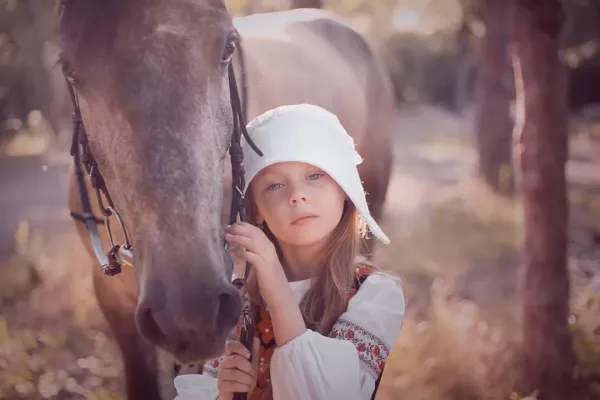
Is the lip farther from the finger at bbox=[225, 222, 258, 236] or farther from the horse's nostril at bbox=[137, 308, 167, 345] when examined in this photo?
the horse's nostril at bbox=[137, 308, 167, 345]

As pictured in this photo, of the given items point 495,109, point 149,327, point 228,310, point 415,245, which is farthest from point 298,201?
point 495,109

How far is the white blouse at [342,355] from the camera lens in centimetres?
123

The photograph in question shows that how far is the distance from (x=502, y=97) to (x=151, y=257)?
6047 mm

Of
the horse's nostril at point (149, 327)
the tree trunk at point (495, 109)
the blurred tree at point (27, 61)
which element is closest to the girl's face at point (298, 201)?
the horse's nostril at point (149, 327)

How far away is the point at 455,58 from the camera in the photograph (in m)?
14.8

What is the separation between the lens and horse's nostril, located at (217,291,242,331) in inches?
43.3

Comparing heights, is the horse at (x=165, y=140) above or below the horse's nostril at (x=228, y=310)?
above

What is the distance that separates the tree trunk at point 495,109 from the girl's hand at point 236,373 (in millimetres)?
5583

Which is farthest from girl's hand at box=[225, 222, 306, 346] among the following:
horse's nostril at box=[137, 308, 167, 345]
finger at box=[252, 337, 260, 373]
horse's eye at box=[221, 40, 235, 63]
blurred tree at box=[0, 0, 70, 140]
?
blurred tree at box=[0, 0, 70, 140]

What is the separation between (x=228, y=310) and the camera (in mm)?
1109

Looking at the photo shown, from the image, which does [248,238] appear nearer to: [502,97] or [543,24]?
[543,24]

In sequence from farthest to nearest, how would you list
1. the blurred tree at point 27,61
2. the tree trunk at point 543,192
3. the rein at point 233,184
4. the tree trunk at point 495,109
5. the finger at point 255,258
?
the tree trunk at point 495,109, the blurred tree at point 27,61, the tree trunk at point 543,192, the rein at point 233,184, the finger at point 255,258

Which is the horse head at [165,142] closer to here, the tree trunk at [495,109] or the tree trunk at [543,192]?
the tree trunk at [543,192]

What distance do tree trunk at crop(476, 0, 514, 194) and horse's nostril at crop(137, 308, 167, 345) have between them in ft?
19.2
